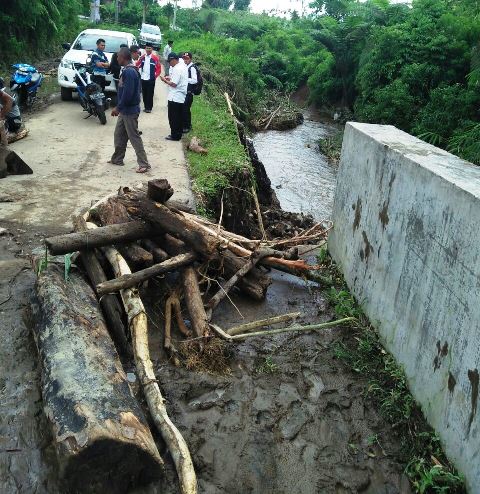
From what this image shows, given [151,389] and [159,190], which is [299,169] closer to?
[159,190]

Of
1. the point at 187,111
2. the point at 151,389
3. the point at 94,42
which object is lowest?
the point at 151,389

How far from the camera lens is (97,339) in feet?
13.7

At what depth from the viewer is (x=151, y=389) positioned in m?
4.05

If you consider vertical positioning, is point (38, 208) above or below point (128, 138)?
below

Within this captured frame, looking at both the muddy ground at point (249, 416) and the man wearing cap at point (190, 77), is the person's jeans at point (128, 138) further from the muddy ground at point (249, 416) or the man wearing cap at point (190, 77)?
the muddy ground at point (249, 416)

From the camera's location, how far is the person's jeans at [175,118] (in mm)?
11000

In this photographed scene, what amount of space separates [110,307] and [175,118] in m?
7.05

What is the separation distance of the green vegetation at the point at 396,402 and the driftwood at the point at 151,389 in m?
1.62

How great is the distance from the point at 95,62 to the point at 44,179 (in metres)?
5.96

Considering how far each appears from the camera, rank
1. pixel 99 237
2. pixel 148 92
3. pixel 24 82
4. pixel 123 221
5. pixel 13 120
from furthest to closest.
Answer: pixel 148 92 < pixel 24 82 < pixel 13 120 < pixel 123 221 < pixel 99 237

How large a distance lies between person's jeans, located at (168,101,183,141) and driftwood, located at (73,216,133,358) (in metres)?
6.30

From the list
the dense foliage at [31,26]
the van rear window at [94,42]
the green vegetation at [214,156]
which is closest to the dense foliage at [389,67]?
the green vegetation at [214,156]

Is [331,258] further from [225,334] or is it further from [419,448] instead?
[419,448]

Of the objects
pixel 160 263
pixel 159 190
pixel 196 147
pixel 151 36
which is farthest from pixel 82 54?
pixel 151 36
